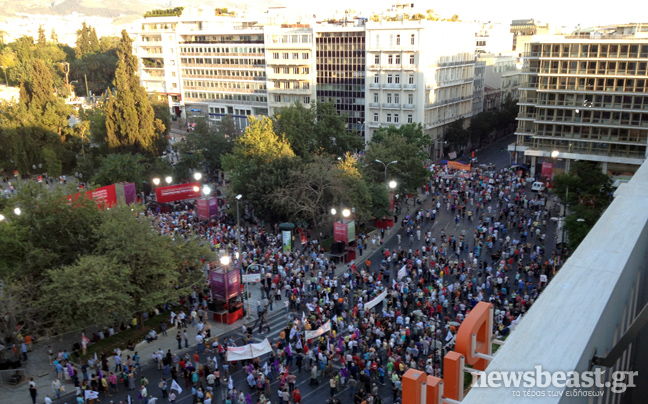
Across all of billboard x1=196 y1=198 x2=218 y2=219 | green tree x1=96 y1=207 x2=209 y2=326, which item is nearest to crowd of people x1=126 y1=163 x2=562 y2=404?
billboard x1=196 y1=198 x2=218 y2=219

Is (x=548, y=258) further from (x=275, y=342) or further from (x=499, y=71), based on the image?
(x=499, y=71)

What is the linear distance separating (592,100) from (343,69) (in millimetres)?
33077

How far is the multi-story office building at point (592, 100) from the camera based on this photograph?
182ft

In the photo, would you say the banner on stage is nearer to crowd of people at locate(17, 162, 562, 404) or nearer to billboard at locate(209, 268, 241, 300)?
crowd of people at locate(17, 162, 562, 404)

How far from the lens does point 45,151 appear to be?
5772 centimetres

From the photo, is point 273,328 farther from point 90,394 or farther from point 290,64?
point 290,64

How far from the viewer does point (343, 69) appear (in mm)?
76375

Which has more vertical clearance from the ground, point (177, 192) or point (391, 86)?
point (391, 86)

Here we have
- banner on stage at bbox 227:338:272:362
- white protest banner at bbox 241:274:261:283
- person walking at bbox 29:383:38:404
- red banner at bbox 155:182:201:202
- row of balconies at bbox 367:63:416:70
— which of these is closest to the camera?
person walking at bbox 29:383:38:404

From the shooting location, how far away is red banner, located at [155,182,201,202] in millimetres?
47469

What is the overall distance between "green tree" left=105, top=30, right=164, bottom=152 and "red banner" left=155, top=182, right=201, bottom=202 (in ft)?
37.4

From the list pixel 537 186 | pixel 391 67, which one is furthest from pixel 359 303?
pixel 391 67

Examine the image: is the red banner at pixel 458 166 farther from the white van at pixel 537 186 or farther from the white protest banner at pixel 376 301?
the white protest banner at pixel 376 301

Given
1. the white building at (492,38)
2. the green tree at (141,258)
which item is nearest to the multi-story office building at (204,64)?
the white building at (492,38)
